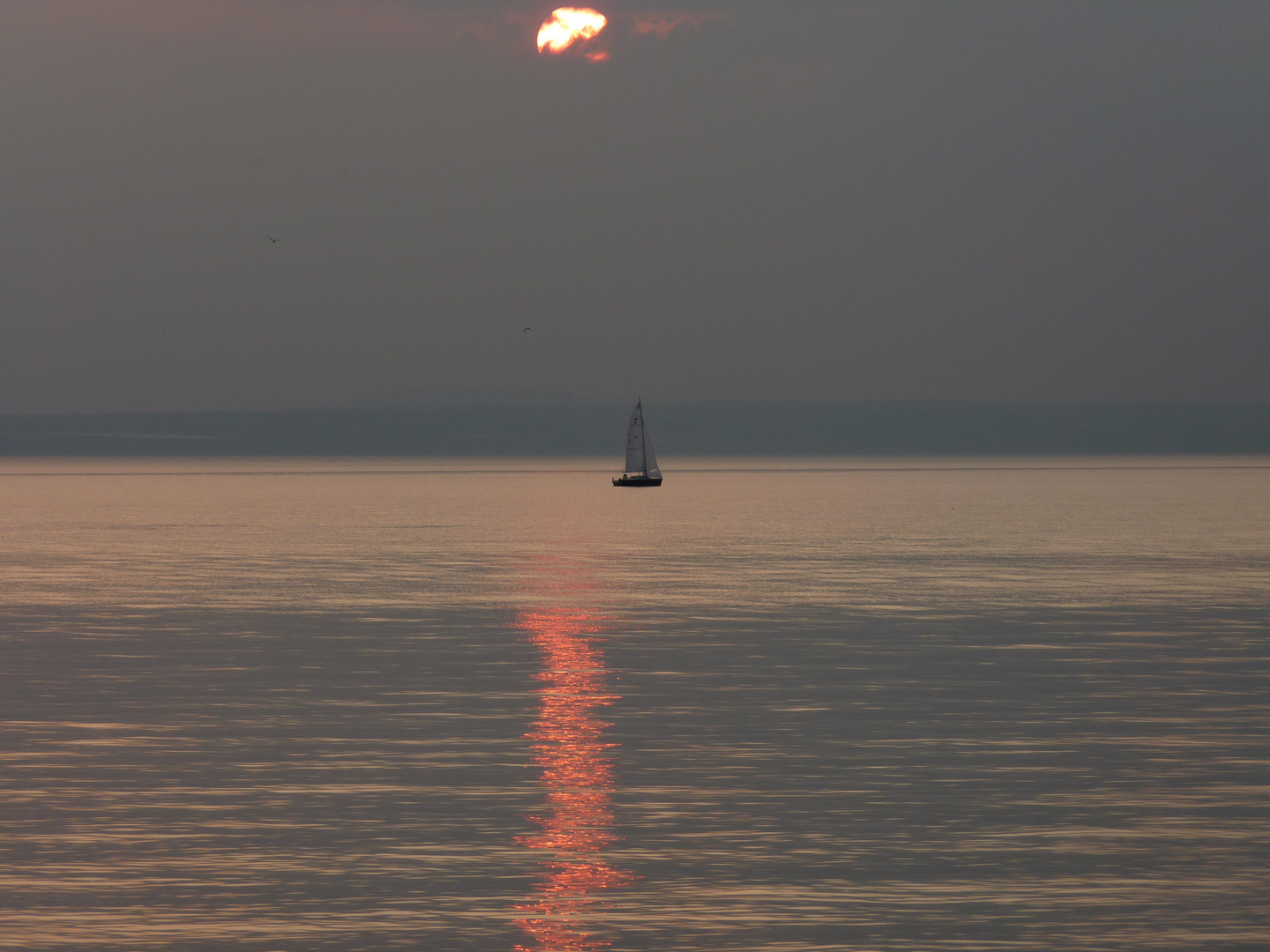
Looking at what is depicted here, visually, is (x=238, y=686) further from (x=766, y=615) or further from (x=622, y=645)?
(x=766, y=615)

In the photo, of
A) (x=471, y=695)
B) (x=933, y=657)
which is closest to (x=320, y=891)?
(x=471, y=695)

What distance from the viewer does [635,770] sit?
100ft

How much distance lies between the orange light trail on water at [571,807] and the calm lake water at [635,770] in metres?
0.08

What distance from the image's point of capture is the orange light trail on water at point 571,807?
20047mm

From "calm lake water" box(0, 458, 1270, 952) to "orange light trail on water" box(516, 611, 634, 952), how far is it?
0.27ft

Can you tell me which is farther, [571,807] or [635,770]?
[635,770]

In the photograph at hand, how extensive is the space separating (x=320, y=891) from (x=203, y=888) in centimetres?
130

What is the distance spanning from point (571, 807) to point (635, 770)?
3.43m

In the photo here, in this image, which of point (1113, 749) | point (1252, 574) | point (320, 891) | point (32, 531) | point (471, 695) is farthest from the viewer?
point (32, 531)

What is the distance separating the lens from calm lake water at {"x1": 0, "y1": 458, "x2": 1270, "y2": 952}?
67.3 feet

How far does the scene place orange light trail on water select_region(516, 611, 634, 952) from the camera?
65.8 feet

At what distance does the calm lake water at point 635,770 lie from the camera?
67.3ft

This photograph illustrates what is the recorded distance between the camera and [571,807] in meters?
27.2

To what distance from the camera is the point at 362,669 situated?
4647cm
